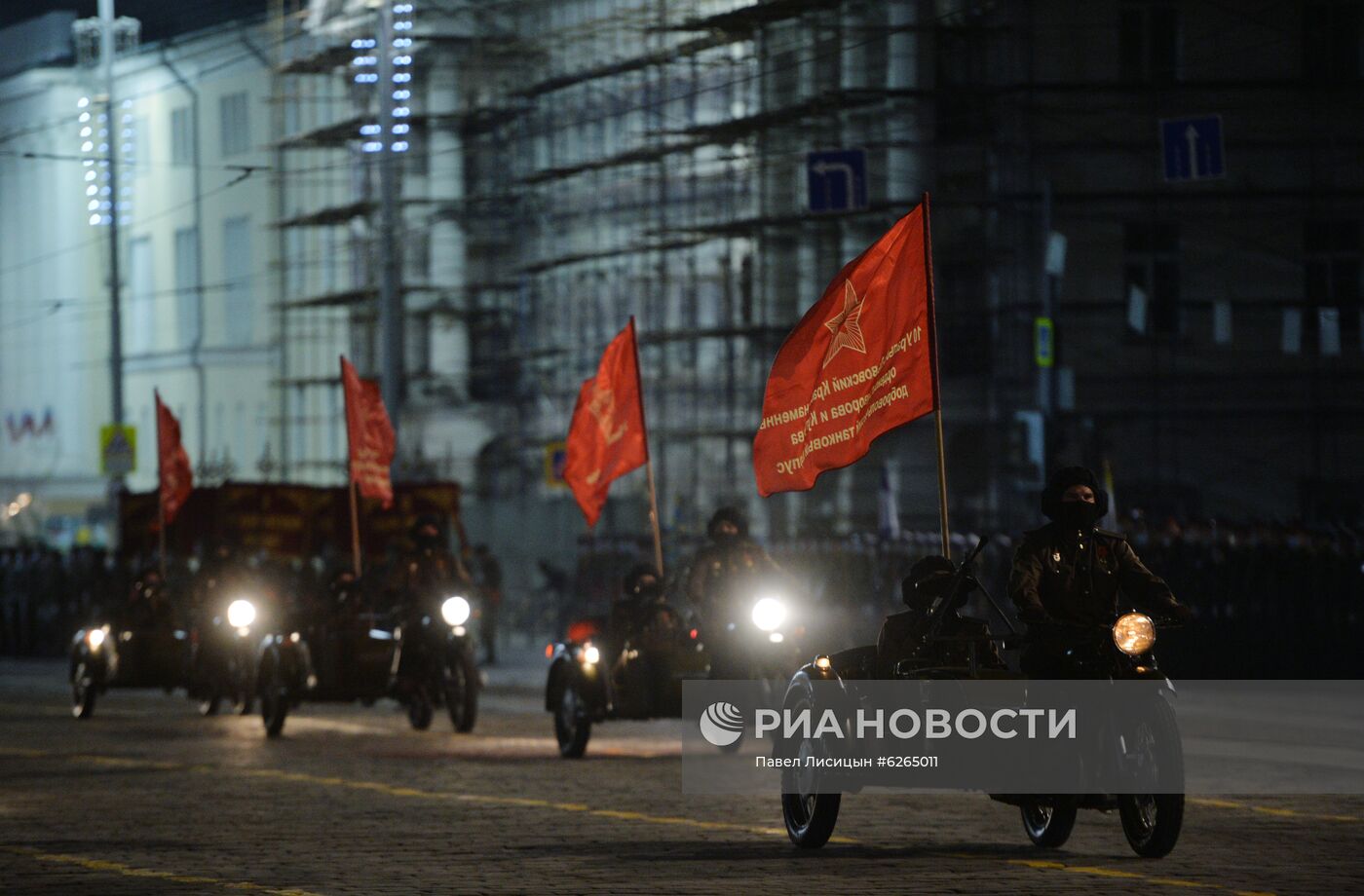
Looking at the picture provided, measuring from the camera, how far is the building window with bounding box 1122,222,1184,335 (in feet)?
139

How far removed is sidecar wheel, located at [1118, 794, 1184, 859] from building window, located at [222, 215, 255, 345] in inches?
2266

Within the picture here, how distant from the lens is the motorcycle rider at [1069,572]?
11484 mm

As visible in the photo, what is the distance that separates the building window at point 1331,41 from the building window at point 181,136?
116ft

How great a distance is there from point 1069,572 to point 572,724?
24.3 ft

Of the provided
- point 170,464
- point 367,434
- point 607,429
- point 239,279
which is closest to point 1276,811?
point 607,429

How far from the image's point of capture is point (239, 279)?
225 ft

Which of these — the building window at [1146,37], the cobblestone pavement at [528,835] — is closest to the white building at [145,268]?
the building window at [1146,37]

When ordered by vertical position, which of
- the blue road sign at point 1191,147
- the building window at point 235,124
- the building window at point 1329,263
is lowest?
the building window at point 1329,263

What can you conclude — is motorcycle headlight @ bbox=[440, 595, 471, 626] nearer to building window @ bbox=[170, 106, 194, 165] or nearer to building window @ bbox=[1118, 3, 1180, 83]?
building window @ bbox=[1118, 3, 1180, 83]

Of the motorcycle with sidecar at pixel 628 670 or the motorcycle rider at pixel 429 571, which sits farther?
the motorcycle rider at pixel 429 571

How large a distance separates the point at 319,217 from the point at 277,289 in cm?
730

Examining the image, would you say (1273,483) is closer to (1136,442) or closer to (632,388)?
(1136,442)

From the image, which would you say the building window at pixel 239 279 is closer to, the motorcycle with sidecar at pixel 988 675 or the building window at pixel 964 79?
the building window at pixel 964 79

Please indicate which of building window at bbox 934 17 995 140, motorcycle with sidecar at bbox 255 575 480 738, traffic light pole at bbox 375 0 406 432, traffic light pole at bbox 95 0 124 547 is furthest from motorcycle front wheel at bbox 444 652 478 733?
building window at bbox 934 17 995 140
